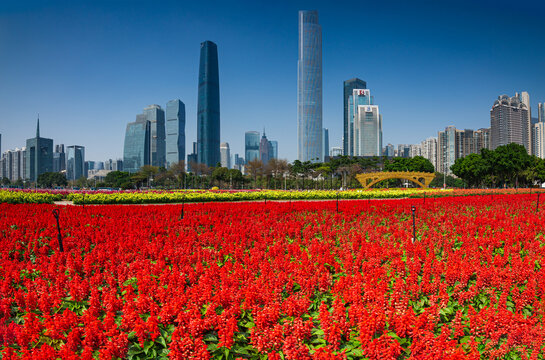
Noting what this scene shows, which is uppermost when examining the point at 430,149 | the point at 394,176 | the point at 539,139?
the point at 539,139

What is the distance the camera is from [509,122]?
6181 inches

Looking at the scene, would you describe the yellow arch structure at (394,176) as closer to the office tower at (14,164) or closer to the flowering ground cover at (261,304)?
the flowering ground cover at (261,304)

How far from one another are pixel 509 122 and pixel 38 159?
217 meters

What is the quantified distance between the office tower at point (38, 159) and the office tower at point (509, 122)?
20908 cm

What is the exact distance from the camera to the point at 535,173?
2445 inches

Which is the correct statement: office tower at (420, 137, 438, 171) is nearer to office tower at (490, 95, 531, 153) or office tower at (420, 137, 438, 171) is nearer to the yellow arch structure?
office tower at (490, 95, 531, 153)

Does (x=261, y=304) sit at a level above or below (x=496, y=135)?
below

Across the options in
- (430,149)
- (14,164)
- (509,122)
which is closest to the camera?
(509,122)

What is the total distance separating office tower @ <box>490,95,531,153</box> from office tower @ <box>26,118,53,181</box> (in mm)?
209079

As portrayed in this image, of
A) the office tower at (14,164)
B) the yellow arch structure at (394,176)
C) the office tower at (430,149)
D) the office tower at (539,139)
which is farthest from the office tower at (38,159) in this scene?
the office tower at (539,139)

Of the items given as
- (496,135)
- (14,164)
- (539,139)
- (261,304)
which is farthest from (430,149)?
(14,164)

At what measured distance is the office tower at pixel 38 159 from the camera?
15575cm

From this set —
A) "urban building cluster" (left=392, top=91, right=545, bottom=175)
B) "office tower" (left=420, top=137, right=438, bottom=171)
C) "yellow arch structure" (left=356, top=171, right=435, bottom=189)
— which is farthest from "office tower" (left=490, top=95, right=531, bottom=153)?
"yellow arch structure" (left=356, top=171, right=435, bottom=189)

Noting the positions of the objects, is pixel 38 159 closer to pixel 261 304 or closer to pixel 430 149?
pixel 261 304
